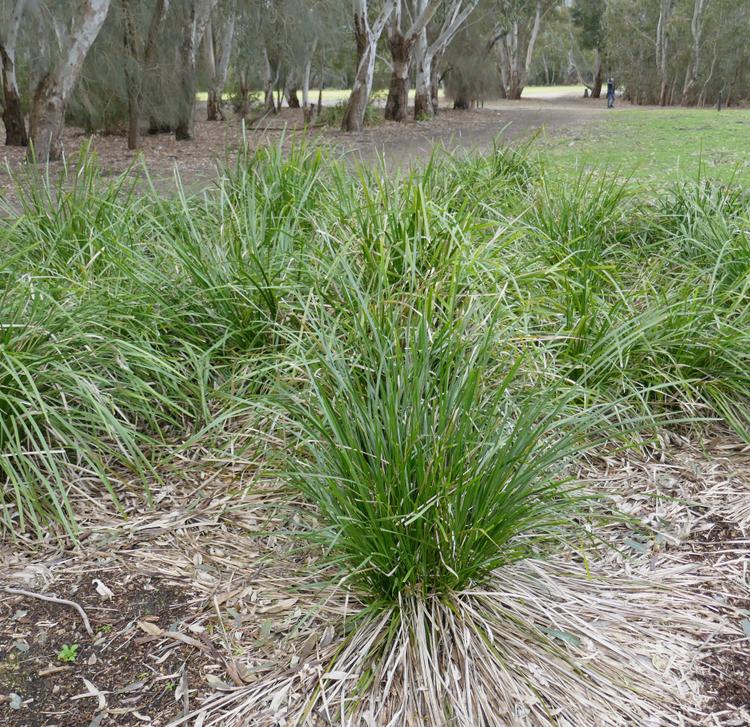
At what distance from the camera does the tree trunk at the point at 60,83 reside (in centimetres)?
1079

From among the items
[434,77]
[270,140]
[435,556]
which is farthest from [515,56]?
[435,556]

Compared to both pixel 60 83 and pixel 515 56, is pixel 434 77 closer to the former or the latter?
pixel 515 56

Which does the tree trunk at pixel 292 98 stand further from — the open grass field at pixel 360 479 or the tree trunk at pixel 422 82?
the open grass field at pixel 360 479

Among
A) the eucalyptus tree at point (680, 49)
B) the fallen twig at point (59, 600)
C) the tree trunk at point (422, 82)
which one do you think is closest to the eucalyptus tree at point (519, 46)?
the eucalyptus tree at point (680, 49)

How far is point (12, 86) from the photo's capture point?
13.9 metres

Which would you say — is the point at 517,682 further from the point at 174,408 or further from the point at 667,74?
the point at 667,74

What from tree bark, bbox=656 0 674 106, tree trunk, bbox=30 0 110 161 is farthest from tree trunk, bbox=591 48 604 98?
tree trunk, bbox=30 0 110 161

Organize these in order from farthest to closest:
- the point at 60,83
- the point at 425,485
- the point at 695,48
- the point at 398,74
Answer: the point at 695,48
the point at 398,74
the point at 60,83
the point at 425,485

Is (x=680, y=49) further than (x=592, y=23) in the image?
No

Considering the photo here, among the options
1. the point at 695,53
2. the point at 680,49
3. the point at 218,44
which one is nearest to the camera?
the point at 218,44

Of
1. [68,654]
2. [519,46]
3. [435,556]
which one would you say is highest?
[519,46]

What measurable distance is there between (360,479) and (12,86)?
45.9 ft

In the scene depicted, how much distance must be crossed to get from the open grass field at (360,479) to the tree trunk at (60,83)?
7140mm

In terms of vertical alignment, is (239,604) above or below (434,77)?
below
